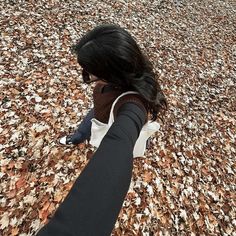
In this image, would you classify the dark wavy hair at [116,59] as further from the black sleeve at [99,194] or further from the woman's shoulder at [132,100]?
the black sleeve at [99,194]

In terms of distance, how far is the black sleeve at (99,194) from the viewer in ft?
3.08

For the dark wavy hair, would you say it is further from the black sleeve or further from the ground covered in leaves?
the ground covered in leaves

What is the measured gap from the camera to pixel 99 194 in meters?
1.07

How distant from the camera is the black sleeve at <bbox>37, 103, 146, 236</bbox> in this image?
94 cm

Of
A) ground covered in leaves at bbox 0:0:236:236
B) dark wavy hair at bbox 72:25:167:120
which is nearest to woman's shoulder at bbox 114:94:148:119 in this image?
dark wavy hair at bbox 72:25:167:120

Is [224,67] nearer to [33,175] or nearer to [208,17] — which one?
[208,17]

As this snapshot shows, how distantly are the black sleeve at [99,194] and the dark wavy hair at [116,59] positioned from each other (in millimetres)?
806

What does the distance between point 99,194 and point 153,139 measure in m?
4.47

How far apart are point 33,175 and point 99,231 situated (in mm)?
3611

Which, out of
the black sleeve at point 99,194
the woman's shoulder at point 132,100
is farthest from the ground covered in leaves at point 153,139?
the black sleeve at point 99,194

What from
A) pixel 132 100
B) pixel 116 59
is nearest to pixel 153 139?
pixel 132 100

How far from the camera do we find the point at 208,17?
11789 mm

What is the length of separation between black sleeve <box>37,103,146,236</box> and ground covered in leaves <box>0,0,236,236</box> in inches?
118

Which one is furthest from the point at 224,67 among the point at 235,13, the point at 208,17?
the point at 235,13
